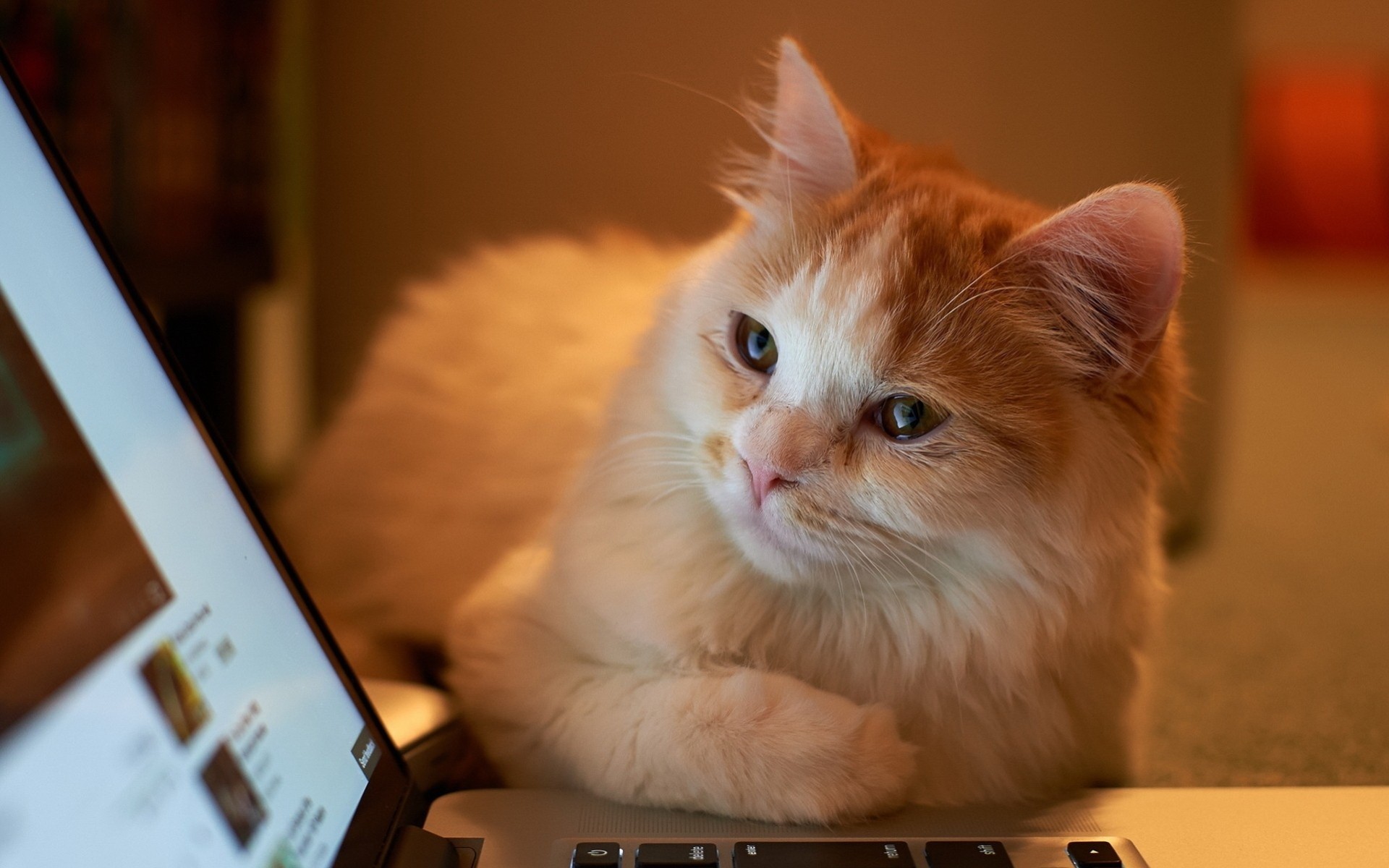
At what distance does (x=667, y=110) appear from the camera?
1765 millimetres

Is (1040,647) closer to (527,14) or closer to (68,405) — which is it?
(68,405)

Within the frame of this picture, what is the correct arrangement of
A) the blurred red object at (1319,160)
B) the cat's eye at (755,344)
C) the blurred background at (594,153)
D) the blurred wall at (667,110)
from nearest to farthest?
the cat's eye at (755,344), the blurred background at (594,153), the blurred wall at (667,110), the blurred red object at (1319,160)

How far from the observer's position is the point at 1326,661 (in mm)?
1350

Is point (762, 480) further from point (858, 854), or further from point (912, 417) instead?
point (858, 854)

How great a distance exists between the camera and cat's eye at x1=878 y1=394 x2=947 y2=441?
877 mm

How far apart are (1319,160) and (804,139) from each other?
4388 millimetres

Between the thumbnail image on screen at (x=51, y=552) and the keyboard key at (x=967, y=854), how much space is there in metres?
0.49

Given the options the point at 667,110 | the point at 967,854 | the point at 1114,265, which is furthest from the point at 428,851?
the point at 667,110

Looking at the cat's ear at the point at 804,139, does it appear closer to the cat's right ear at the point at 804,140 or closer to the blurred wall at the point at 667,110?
the cat's right ear at the point at 804,140

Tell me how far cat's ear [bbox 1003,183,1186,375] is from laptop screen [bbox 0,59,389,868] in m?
0.63

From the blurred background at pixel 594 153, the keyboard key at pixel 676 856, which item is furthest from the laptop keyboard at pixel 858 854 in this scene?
the blurred background at pixel 594 153

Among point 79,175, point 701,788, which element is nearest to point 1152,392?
point 701,788

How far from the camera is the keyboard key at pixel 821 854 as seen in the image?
70 centimetres

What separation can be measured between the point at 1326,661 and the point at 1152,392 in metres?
0.63
